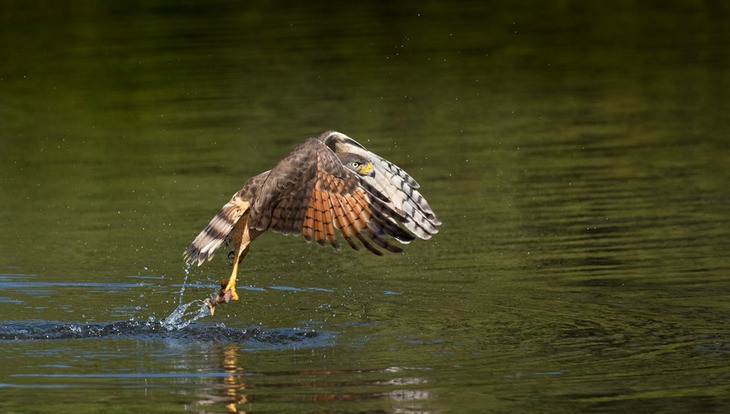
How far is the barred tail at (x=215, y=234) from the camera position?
38.3 feet

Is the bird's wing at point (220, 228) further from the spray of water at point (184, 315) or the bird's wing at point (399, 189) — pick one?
the bird's wing at point (399, 189)

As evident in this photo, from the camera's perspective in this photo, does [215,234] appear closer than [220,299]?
No

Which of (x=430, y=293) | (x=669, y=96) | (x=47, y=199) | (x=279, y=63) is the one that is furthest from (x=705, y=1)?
(x=430, y=293)

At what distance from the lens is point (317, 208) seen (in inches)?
432

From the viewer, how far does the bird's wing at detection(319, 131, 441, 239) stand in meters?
12.3

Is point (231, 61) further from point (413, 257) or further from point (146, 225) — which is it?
point (413, 257)

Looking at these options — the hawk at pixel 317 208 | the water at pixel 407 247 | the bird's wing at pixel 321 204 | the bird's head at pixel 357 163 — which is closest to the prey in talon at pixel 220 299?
the hawk at pixel 317 208

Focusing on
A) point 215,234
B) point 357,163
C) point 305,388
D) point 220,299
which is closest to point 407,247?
point 357,163

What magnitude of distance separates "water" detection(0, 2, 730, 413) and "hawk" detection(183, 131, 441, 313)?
59 cm

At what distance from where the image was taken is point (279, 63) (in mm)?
30000

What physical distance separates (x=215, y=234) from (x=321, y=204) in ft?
3.73

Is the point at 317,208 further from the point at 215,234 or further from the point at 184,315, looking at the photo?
the point at 184,315

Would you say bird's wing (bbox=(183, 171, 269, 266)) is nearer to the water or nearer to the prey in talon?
the prey in talon

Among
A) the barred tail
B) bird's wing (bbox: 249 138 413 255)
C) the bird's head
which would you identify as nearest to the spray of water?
the barred tail
